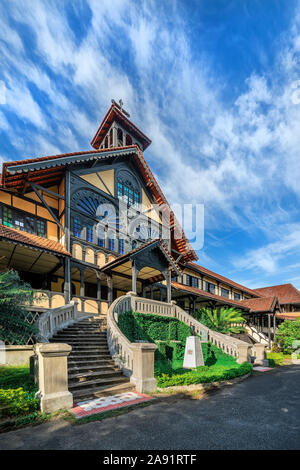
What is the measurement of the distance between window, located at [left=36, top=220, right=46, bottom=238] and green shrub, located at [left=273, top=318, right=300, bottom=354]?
2198 centimetres

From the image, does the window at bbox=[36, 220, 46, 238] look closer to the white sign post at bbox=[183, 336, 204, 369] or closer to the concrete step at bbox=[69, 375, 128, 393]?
the concrete step at bbox=[69, 375, 128, 393]

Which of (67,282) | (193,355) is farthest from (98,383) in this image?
(67,282)

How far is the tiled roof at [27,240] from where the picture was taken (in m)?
11.4

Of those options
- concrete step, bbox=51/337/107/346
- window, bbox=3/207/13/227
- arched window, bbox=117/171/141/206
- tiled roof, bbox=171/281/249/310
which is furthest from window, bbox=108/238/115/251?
concrete step, bbox=51/337/107/346

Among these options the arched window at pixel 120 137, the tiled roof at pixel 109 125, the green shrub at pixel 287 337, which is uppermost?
the tiled roof at pixel 109 125

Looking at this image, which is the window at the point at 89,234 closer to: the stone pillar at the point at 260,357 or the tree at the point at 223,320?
the tree at the point at 223,320

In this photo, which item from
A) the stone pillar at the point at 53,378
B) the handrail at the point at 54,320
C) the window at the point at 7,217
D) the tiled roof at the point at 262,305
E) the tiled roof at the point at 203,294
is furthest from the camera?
the tiled roof at the point at 262,305

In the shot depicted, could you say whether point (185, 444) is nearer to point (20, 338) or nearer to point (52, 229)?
point (20, 338)

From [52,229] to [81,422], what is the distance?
40.0 feet

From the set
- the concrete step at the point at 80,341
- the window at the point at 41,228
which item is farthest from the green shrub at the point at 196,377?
the window at the point at 41,228

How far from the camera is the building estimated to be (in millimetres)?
13773

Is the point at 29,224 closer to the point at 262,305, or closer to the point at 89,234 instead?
the point at 89,234

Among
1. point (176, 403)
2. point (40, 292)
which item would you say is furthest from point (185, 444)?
point (40, 292)

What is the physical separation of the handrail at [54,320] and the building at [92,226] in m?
1.02
